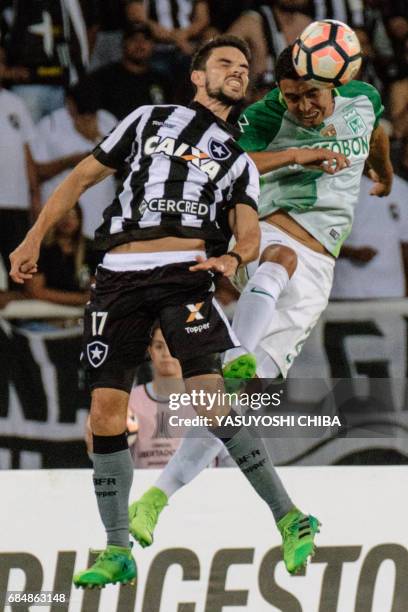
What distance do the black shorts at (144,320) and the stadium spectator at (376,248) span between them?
65.9 inches

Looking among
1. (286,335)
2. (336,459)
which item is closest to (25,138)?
(286,335)

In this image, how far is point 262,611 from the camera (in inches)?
208

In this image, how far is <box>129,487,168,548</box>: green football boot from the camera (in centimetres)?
487

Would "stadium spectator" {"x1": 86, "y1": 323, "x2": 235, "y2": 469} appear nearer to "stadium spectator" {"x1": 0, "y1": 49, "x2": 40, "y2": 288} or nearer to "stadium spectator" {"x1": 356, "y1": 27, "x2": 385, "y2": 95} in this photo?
"stadium spectator" {"x1": 0, "y1": 49, "x2": 40, "y2": 288}

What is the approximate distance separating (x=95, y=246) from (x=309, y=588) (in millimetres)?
1829

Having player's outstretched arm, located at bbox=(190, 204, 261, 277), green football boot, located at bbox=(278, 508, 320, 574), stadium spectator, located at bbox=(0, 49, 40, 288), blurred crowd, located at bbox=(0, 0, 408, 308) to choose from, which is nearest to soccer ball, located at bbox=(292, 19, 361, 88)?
player's outstretched arm, located at bbox=(190, 204, 261, 277)

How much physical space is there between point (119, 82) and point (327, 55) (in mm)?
1497

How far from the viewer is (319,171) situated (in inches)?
214

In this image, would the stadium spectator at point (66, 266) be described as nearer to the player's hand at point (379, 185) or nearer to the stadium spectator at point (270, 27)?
the stadium spectator at point (270, 27)

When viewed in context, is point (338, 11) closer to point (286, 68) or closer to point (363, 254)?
point (286, 68)

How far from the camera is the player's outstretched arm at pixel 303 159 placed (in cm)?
505

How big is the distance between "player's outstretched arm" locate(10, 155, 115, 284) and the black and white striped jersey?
0.06 m

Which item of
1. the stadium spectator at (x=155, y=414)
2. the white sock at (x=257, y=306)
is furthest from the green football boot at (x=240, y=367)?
the stadium spectator at (x=155, y=414)

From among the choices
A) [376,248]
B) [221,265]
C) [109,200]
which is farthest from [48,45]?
[221,265]
